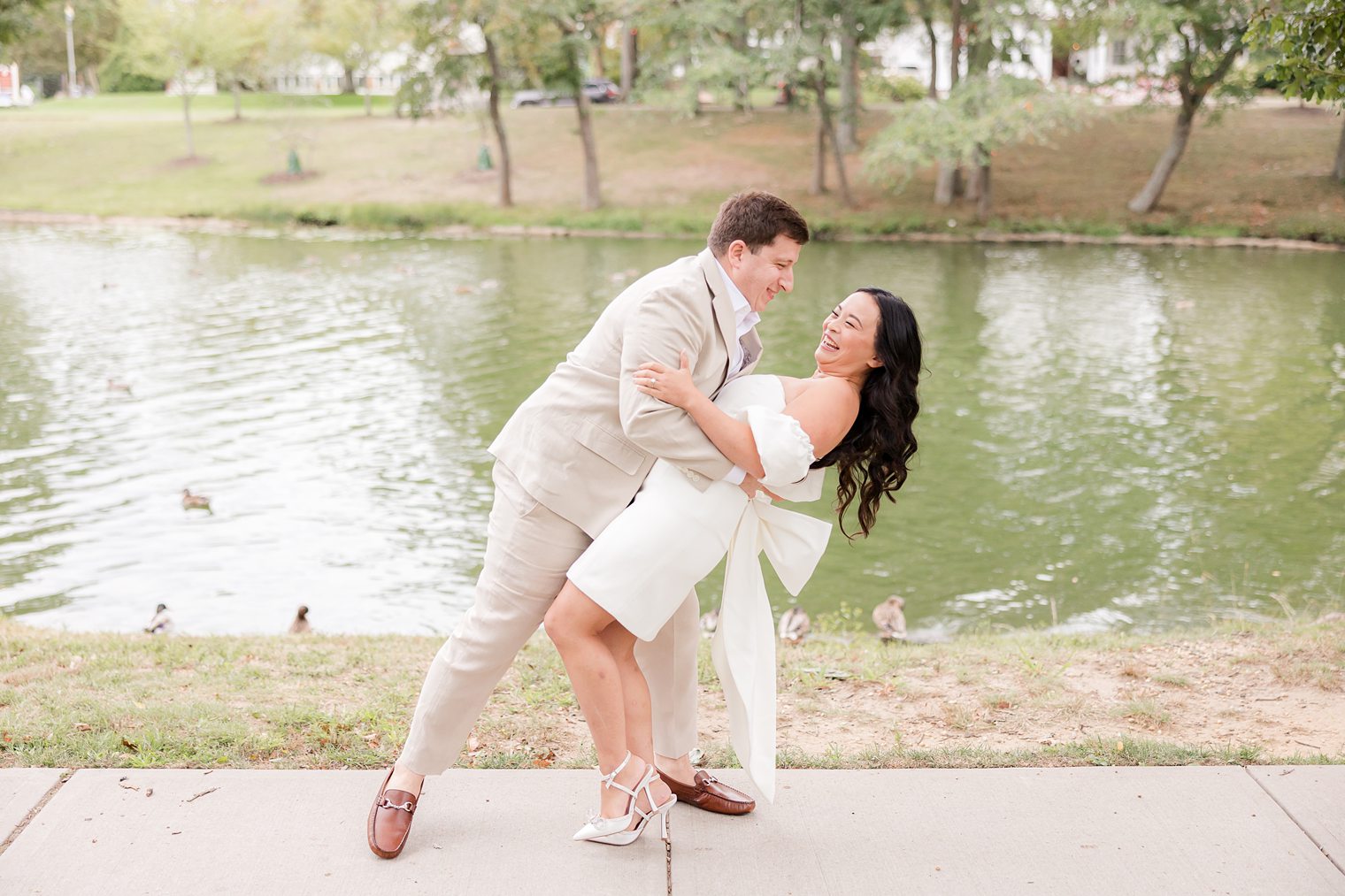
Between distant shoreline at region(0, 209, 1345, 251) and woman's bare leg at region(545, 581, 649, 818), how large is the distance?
26.9 meters

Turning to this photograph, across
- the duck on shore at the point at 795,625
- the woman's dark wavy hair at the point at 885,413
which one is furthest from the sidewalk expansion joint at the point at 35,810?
the duck on shore at the point at 795,625

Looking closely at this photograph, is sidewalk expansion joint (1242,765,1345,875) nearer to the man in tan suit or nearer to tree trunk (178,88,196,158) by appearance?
the man in tan suit

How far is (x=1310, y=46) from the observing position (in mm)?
5609

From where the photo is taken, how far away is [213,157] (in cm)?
4194

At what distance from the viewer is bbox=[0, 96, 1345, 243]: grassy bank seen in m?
31.2

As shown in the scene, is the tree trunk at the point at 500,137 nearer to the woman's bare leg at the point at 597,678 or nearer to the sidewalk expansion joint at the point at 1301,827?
the woman's bare leg at the point at 597,678

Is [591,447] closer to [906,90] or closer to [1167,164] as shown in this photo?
[1167,164]

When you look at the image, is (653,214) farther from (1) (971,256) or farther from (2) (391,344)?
(2) (391,344)

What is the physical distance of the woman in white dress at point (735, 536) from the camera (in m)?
3.64

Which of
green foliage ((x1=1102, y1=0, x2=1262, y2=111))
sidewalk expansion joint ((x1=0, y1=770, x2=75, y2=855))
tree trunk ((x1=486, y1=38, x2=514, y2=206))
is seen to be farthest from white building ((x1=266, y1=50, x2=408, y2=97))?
sidewalk expansion joint ((x1=0, y1=770, x2=75, y2=855))

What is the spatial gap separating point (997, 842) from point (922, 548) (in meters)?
6.28

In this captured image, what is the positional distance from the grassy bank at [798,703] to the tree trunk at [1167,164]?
2739 cm

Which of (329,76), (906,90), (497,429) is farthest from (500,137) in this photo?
(329,76)

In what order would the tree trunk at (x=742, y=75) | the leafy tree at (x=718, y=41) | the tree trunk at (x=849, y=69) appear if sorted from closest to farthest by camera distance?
the leafy tree at (x=718, y=41) → the tree trunk at (x=742, y=75) → the tree trunk at (x=849, y=69)
